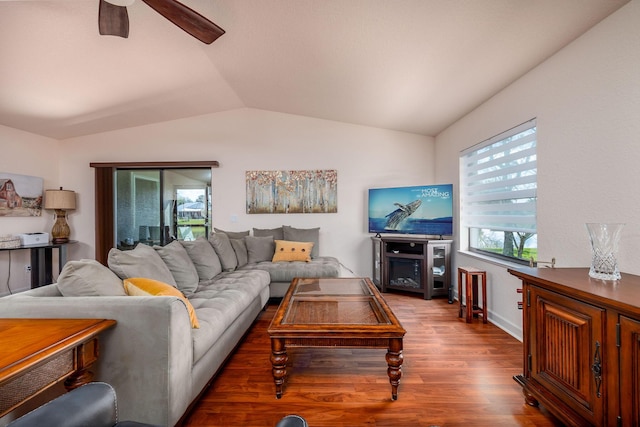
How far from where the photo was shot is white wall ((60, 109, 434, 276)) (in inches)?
183

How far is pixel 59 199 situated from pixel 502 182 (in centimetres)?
611

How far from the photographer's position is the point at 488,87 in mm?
2844

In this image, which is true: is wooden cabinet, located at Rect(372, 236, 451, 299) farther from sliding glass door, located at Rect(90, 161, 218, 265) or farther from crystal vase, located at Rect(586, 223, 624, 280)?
sliding glass door, located at Rect(90, 161, 218, 265)

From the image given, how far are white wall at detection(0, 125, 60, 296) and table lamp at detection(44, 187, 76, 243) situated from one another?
0.23 metres

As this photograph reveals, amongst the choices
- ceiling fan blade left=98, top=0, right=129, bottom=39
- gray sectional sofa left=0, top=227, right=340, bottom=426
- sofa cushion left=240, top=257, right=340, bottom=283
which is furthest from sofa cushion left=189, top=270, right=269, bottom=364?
ceiling fan blade left=98, top=0, right=129, bottom=39

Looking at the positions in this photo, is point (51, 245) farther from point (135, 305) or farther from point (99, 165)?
point (135, 305)

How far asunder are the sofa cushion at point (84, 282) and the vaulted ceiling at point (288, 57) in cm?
209

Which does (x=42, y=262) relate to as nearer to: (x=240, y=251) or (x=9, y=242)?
(x=9, y=242)

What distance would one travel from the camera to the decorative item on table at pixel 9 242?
3547 millimetres

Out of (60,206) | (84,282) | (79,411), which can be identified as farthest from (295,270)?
(60,206)

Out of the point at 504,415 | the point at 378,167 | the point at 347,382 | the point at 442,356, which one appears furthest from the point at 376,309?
the point at 378,167

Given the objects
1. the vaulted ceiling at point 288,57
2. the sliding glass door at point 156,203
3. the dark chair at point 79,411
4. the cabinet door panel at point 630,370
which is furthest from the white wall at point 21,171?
the cabinet door panel at point 630,370

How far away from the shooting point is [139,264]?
78.4 inches

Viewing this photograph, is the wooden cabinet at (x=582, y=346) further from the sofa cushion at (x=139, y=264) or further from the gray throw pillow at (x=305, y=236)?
the gray throw pillow at (x=305, y=236)
